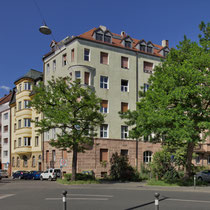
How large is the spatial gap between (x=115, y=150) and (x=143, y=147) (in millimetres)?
4301

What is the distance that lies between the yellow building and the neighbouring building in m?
4.53

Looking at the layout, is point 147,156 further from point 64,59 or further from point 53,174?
point 64,59

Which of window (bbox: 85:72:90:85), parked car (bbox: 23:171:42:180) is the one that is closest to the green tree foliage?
window (bbox: 85:72:90:85)

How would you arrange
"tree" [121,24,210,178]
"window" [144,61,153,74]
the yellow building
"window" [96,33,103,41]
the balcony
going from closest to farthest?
1. "tree" [121,24,210,178]
2. "window" [96,33,103,41]
3. "window" [144,61,153,74]
4. the yellow building
5. the balcony

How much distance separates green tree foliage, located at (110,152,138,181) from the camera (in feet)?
114

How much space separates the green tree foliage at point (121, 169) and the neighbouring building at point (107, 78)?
129 cm

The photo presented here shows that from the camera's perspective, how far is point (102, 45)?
38.6 m

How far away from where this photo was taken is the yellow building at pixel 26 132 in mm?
46656

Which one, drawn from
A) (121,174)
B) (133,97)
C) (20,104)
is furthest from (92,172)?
(20,104)

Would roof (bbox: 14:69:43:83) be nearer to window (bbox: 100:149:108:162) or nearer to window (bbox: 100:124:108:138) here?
window (bbox: 100:124:108:138)

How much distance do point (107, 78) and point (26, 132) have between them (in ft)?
56.7

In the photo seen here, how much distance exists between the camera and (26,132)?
158 feet

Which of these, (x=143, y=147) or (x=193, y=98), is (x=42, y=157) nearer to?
(x=143, y=147)

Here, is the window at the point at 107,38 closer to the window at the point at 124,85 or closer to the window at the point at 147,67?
the window at the point at 124,85
